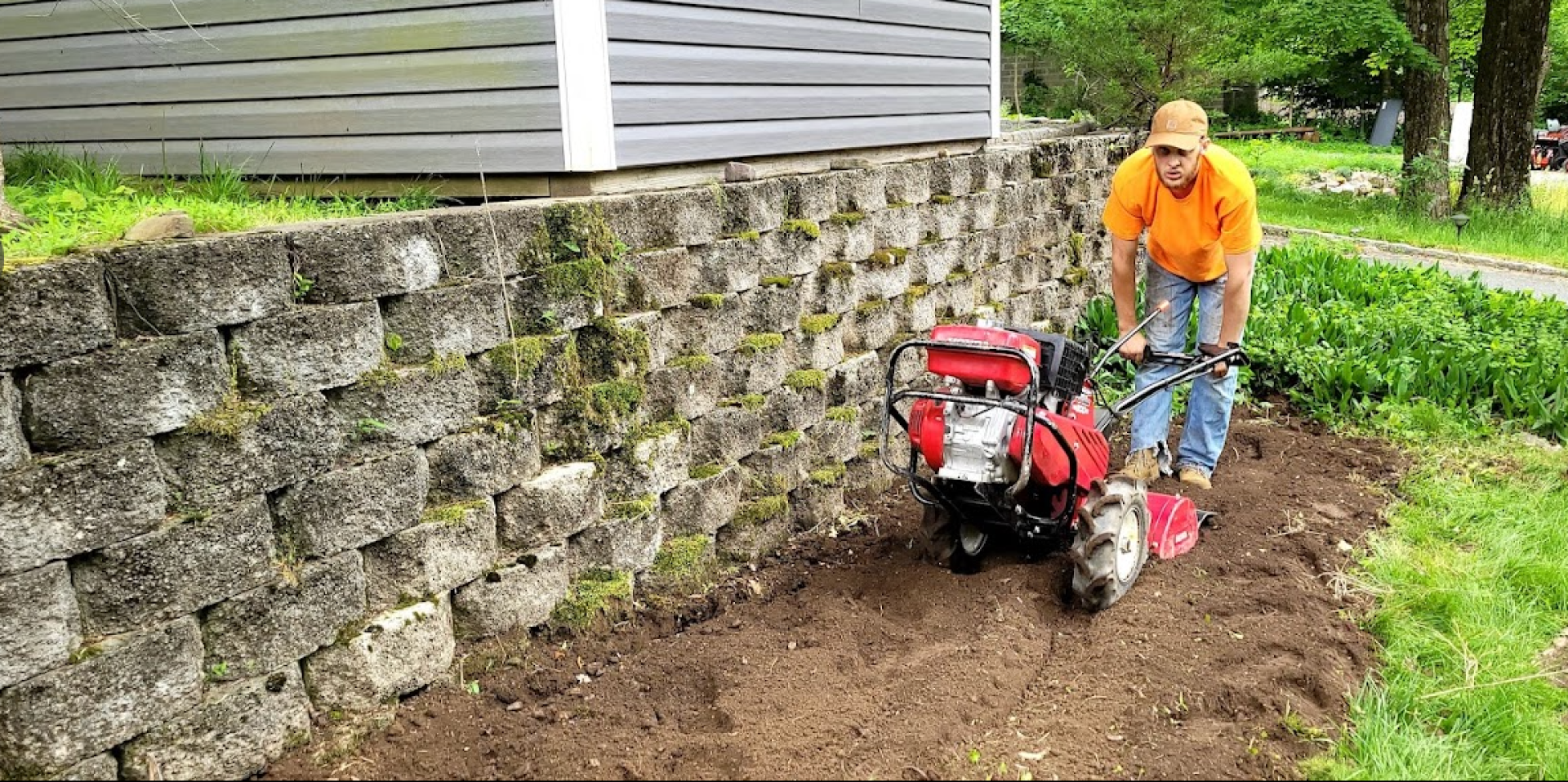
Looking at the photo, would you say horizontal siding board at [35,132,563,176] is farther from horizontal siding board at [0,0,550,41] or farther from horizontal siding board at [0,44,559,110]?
horizontal siding board at [0,0,550,41]

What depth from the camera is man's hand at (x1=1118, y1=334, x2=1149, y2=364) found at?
5367 mm

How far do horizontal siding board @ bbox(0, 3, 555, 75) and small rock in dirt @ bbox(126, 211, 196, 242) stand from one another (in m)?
1.75

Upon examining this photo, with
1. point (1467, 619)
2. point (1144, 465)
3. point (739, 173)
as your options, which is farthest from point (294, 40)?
point (1467, 619)

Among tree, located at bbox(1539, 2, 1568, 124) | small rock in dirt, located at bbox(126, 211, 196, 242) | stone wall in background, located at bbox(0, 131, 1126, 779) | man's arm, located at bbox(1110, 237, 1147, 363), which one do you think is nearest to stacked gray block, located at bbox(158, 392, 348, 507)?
stone wall in background, located at bbox(0, 131, 1126, 779)

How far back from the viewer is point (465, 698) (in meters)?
3.88

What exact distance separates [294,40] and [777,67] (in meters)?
2.19

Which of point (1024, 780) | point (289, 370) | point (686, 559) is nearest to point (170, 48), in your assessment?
point (289, 370)

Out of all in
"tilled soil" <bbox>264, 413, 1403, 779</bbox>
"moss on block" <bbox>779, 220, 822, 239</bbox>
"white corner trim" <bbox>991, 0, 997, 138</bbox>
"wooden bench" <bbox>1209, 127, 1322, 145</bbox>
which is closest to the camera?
"tilled soil" <bbox>264, 413, 1403, 779</bbox>

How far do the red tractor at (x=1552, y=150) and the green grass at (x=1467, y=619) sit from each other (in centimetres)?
2385

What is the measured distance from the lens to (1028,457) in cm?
414

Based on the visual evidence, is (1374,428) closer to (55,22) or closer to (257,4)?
(257,4)

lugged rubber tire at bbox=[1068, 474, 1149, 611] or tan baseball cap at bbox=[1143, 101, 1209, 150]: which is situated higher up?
tan baseball cap at bbox=[1143, 101, 1209, 150]

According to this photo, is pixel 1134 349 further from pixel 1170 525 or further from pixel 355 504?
pixel 355 504

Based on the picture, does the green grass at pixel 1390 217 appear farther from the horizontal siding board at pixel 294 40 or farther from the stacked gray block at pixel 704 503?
the horizontal siding board at pixel 294 40
